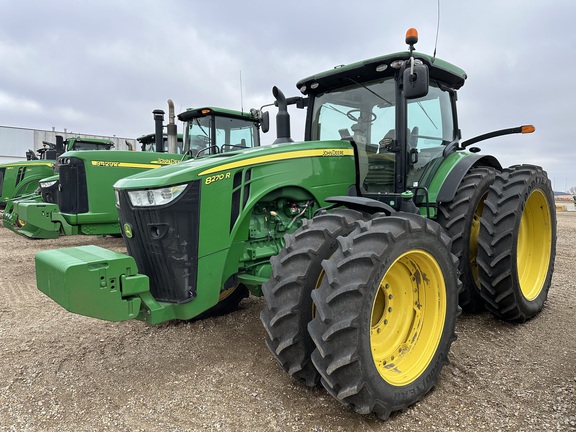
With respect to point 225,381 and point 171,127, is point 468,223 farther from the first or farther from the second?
point 171,127

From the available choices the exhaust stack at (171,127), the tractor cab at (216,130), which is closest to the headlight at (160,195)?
the exhaust stack at (171,127)

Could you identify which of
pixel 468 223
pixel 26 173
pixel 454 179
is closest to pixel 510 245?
pixel 468 223

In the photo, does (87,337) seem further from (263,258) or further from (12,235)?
(12,235)

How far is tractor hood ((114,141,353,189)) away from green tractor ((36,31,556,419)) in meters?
0.01

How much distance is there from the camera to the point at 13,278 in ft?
19.5

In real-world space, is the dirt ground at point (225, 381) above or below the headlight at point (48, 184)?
below

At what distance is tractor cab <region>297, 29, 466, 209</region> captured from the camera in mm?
3576

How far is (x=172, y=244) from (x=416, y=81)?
Result: 206cm

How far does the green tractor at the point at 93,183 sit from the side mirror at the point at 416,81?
4.15 meters

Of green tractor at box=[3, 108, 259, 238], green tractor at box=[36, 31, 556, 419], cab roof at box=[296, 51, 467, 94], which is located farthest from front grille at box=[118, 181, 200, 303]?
green tractor at box=[3, 108, 259, 238]

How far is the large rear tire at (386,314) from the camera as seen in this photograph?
2262mm

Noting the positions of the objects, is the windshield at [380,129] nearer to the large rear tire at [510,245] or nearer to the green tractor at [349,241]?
the green tractor at [349,241]

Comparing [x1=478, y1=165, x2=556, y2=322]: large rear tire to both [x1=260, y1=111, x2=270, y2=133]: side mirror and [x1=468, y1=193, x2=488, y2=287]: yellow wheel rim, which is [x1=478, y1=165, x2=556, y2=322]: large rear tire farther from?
[x1=260, y1=111, x2=270, y2=133]: side mirror

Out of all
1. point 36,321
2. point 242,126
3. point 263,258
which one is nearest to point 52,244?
point 242,126
